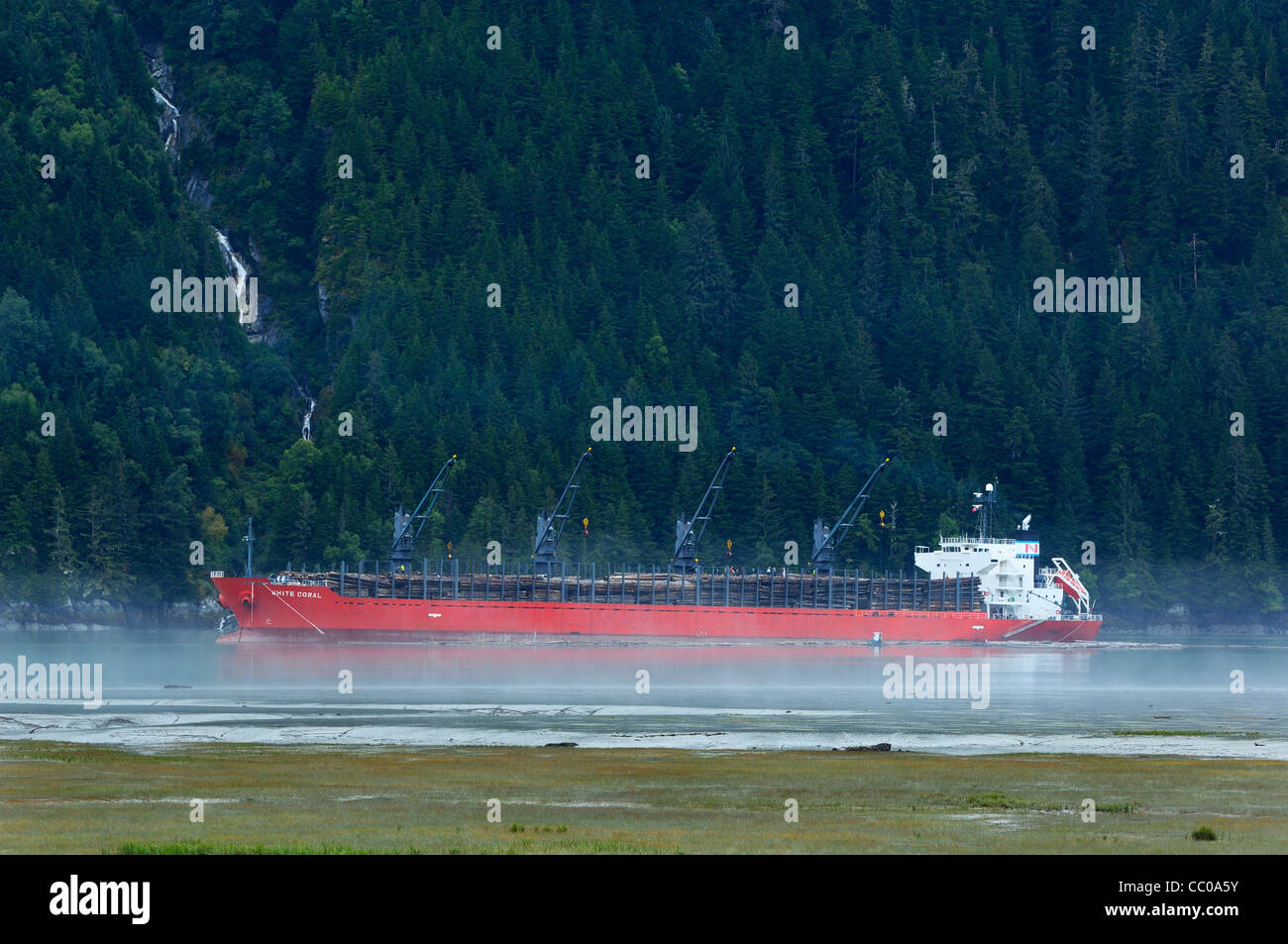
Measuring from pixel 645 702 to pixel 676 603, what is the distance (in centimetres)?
7362

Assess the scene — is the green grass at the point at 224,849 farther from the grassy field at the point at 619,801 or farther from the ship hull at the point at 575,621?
the ship hull at the point at 575,621

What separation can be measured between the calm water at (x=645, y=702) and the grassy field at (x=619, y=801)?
435cm

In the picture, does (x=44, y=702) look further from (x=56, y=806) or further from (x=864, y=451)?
(x=864, y=451)

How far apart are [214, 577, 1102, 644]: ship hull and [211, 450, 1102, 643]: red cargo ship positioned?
0.07 metres

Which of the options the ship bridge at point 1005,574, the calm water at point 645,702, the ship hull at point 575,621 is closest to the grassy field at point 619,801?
the calm water at point 645,702

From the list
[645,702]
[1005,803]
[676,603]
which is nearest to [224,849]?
[1005,803]

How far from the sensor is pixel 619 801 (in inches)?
1337

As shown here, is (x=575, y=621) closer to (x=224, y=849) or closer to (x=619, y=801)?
(x=619, y=801)

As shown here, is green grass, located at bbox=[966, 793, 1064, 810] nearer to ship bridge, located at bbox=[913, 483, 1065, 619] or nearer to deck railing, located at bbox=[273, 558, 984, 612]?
deck railing, located at bbox=[273, 558, 984, 612]

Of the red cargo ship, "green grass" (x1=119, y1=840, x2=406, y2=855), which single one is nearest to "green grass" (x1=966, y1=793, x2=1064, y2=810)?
"green grass" (x1=119, y1=840, x2=406, y2=855)

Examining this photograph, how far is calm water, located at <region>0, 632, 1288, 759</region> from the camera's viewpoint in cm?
4875

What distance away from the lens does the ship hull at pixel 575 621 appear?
125125 millimetres
